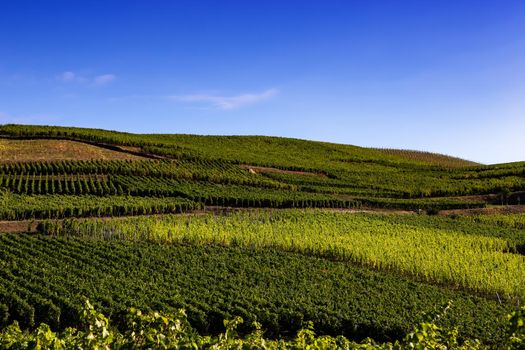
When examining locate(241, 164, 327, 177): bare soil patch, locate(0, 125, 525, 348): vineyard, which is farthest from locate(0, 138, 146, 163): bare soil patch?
locate(241, 164, 327, 177): bare soil patch

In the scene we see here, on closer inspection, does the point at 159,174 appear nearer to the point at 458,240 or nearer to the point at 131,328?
the point at 458,240

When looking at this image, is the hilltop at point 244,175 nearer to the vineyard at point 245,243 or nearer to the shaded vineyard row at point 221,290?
the vineyard at point 245,243

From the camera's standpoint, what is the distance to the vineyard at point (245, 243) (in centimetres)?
2167

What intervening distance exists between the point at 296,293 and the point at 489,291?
447 inches

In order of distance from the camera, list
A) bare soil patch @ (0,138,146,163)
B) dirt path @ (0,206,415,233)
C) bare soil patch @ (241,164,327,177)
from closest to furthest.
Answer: dirt path @ (0,206,415,233)
bare soil patch @ (0,138,146,163)
bare soil patch @ (241,164,327,177)

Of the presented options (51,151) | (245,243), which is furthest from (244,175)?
(245,243)

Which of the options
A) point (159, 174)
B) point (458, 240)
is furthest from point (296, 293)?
point (159, 174)

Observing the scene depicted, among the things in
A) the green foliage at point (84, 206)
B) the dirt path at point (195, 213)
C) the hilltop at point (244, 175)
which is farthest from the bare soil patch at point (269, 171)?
the green foliage at point (84, 206)

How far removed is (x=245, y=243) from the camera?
36.1 m

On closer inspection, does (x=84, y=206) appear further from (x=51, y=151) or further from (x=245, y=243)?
(x=51, y=151)

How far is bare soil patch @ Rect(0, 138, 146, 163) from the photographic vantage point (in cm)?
6642

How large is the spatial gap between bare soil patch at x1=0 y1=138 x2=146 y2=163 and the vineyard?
0.38 meters

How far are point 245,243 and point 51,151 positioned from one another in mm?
44665

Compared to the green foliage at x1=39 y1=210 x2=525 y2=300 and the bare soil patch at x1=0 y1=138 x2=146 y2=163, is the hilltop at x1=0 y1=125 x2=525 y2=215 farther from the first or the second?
the green foliage at x1=39 y1=210 x2=525 y2=300
